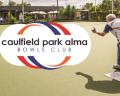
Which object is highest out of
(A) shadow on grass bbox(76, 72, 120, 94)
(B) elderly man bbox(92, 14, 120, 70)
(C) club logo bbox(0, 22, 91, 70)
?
(B) elderly man bbox(92, 14, 120, 70)

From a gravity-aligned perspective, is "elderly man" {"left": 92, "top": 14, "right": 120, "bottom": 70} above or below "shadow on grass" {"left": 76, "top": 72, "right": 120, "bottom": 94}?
above

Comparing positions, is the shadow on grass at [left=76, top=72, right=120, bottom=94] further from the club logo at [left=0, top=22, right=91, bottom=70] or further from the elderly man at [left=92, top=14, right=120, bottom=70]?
Result: the club logo at [left=0, top=22, right=91, bottom=70]

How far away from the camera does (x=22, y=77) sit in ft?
24.7

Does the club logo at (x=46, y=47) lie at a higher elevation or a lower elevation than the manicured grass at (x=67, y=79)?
higher

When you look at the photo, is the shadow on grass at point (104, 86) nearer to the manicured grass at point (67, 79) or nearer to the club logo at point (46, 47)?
the manicured grass at point (67, 79)

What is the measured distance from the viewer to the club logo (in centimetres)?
804

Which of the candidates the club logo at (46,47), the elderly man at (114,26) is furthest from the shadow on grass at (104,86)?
the club logo at (46,47)

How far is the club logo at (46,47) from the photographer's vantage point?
26.4 feet

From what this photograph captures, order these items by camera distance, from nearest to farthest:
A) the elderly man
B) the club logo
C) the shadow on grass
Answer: the shadow on grass, the elderly man, the club logo

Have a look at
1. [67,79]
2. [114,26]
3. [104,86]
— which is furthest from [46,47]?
[104,86]

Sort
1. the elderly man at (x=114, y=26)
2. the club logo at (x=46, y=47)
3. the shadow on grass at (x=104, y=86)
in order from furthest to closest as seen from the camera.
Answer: the club logo at (x=46, y=47)
the elderly man at (x=114, y=26)
the shadow on grass at (x=104, y=86)

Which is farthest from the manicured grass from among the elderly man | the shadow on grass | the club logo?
the elderly man

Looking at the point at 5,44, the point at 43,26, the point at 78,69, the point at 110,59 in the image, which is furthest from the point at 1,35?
the point at 110,59

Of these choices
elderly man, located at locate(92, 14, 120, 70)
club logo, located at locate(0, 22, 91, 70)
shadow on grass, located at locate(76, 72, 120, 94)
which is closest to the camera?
shadow on grass, located at locate(76, 72, 120, 94)
